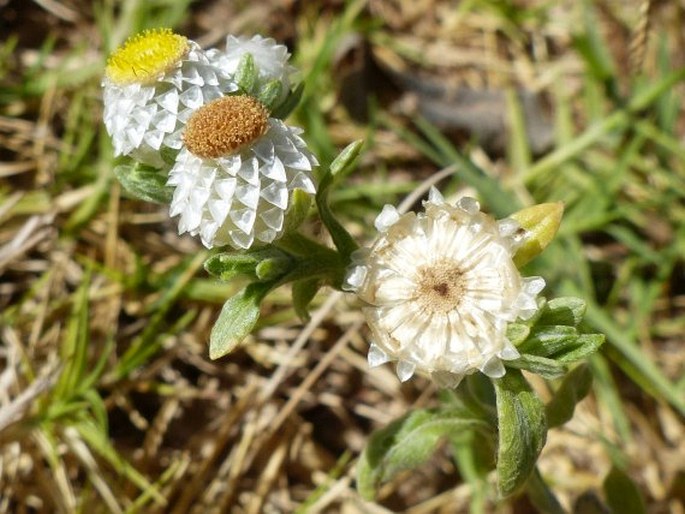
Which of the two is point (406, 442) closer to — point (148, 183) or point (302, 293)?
point (302, 293)

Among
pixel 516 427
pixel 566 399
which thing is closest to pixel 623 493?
pixel 566 399

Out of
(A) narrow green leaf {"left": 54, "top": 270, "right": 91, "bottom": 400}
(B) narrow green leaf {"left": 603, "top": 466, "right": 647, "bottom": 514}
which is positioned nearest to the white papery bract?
(A) narrow green leaf {"left": 54, "top": 270, "right": 91, "bottom": 400}

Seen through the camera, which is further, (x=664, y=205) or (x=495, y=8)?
(x=495, y=8)

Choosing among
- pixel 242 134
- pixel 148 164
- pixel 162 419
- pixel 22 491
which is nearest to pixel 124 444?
pixel 162 419

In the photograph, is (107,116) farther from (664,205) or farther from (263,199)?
(664,205)

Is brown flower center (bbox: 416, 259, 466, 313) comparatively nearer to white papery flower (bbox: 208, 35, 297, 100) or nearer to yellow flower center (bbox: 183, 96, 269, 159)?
yellow flower center (bbox: 183, 96, 269, 159)

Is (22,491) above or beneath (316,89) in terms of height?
beneath
